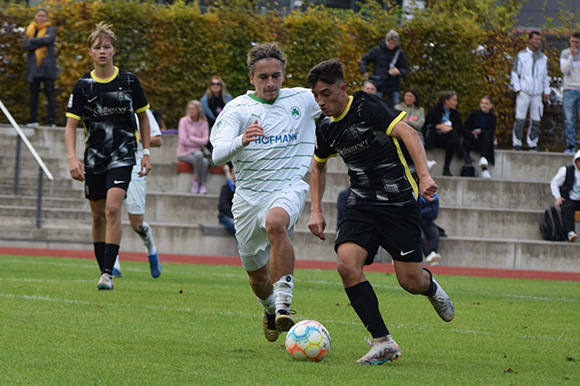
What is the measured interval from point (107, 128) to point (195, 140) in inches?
316

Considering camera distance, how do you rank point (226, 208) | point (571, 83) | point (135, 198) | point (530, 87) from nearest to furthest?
point (135, 198) → point (226, 208) → point (571, 83) → point (530, 87)

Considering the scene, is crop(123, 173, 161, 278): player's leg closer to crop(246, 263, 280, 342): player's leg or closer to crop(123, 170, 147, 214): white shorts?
crop(123, 170, 147, 214): white shorts

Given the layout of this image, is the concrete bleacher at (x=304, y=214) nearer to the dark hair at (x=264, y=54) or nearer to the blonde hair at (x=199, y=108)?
the blonde hair at (x=199, y=108)

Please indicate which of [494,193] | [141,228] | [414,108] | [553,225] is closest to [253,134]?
[141,228]

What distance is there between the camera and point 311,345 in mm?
6191

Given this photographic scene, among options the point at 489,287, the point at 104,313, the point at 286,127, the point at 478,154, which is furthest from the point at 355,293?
the point at 478,154

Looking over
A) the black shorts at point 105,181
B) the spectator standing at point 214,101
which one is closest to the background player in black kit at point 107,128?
the black shorts at point 105,181

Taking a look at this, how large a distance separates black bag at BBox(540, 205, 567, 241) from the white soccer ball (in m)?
11.8

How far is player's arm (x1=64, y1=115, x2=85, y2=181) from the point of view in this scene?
9.60 m

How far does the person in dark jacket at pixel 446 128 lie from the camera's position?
18859mm

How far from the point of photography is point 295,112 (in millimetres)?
7422

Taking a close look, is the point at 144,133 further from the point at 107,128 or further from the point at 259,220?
the point at 259,220

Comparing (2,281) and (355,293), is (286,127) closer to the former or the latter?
(355,293)

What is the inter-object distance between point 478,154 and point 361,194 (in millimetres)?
13555
